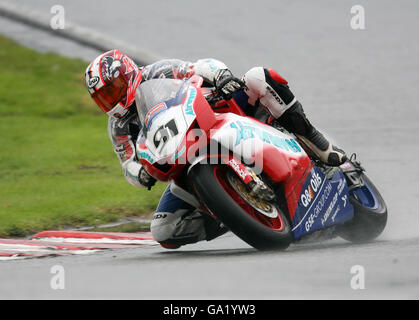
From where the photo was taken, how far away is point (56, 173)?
9.16 m

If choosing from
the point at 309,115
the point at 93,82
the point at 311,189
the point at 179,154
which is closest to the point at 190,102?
the point at 179,154

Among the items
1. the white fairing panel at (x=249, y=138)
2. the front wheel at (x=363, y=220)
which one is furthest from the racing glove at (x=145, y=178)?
the front wheel at (x=363, y=220)

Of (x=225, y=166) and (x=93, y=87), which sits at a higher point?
(x=93, y=87)

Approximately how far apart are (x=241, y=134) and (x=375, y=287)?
1549 millimetres

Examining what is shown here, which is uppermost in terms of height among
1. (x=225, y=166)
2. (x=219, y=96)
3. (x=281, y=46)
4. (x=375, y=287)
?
(x=281, y=46)

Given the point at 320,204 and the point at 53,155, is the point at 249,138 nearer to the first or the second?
the point at 320,204

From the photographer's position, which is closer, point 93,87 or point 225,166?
point 225,166

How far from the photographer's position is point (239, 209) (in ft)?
15.6

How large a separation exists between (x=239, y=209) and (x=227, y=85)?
3.00 feet

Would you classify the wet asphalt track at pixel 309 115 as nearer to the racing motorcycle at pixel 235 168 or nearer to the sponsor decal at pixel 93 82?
the racing motorcycle at pixel 235 168

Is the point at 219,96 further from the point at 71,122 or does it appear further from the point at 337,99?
the point at 71,122

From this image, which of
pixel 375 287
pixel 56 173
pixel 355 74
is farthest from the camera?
pixel 355 74

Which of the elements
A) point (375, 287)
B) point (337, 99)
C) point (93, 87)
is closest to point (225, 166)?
point (93, 87)

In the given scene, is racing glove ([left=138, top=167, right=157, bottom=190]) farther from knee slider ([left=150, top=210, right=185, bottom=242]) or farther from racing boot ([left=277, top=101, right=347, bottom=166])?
racing boot ([left=277, top=101, right=347, bottom=166])
